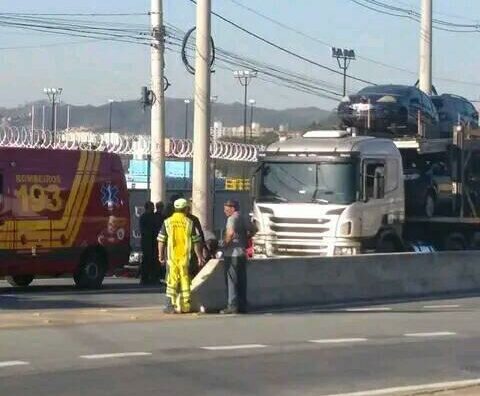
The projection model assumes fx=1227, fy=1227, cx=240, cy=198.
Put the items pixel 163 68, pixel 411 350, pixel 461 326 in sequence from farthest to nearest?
pixel 163 68, pixel 461 326, pixel 411 350

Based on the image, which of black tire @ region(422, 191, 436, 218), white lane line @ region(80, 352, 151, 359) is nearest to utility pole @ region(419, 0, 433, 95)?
black tire @ region(422, 191, 436, 218)

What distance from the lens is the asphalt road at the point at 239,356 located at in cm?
1154

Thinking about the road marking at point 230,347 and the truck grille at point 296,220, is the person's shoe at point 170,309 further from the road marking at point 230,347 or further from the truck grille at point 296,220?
the truck grille at point 296,220

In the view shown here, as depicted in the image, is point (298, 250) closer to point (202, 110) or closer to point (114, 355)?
point (202, 110)

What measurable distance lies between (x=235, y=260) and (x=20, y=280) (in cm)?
693

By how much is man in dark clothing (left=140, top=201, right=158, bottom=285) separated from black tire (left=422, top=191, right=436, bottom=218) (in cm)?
611

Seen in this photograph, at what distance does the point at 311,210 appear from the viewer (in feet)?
78.7

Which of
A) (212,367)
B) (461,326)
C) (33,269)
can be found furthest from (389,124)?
(212,367)

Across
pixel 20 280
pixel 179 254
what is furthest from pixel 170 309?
pixel 20 280

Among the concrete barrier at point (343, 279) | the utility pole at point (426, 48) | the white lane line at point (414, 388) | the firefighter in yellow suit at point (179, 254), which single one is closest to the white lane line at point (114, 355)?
the white lane line at point (414, 388)

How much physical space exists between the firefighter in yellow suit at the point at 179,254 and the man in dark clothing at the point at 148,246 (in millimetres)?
7796

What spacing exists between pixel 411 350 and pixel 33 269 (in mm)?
10499

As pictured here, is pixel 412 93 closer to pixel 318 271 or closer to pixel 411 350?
pixel 318 271

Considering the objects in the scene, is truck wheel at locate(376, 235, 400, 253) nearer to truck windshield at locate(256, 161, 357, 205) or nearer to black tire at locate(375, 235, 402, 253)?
black tire at locate(375, 235, 402, 253)
